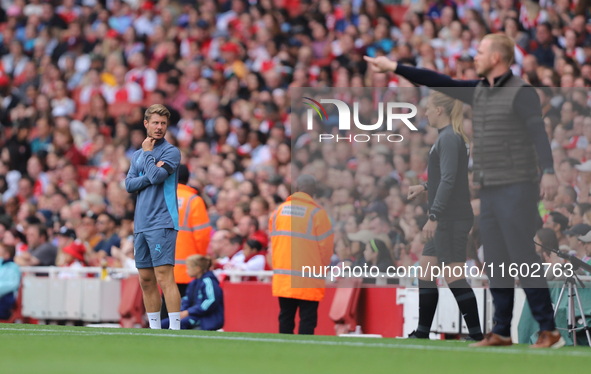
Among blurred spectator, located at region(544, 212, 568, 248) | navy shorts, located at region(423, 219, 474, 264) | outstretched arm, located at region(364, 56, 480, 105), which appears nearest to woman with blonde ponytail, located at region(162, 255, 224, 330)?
navy shorts, located at region(423, 219, 474, 264)

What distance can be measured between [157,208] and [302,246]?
155 centimetres

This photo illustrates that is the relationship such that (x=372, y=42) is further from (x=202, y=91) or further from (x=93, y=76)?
(x=93, y=76)

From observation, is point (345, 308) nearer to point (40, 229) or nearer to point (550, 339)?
point (550, 339)

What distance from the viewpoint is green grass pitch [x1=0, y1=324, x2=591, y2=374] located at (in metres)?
4.16

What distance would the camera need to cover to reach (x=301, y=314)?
8.20m

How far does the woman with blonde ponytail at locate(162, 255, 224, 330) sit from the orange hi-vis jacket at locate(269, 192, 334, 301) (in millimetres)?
998

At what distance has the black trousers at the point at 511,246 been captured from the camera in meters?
5.31

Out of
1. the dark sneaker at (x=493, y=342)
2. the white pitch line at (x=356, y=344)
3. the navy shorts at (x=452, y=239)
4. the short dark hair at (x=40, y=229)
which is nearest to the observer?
the white pitch line at (x=356, y=344)

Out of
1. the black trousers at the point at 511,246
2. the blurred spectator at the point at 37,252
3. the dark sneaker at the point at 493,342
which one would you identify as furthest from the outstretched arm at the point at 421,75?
the blurred spectator at the point at 37,252

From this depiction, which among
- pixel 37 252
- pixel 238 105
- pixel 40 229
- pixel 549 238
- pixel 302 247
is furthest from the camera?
pixel 238 105

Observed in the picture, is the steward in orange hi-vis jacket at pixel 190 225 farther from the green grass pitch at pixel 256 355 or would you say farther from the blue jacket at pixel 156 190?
the green grass pitch at pixel 256 355

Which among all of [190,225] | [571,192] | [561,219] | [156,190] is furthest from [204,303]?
[571,192]

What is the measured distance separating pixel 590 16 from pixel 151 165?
8137 millimetres


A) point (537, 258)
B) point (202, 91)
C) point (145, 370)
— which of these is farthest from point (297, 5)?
point (145, 370)
